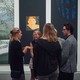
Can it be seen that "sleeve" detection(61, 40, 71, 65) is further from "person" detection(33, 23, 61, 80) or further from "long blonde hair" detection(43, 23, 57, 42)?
"long blonde hair" detection(43, 23, 57, 42)

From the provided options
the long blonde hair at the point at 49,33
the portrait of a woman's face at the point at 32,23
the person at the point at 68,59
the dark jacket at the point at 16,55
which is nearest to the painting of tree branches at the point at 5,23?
the portrait of a woman's face at the point at 32,23

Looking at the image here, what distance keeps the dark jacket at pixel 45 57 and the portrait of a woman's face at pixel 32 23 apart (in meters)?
2.68

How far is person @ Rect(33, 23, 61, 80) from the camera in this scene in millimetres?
4070

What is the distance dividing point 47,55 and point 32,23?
109 inches

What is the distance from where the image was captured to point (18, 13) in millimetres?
6809

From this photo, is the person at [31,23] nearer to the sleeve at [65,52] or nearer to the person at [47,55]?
the sleeve at [65,52]

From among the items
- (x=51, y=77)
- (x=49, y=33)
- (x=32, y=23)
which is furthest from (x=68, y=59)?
(x=32, y=23)

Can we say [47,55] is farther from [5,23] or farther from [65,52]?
[5,23]

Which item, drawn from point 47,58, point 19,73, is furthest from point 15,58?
point 47,58

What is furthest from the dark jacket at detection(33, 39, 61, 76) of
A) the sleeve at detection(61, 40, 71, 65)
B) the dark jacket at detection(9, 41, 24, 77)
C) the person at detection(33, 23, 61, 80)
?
the dark jacket at detection(9, 41, 24, 77)

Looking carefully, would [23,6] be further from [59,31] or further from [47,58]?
[47,58]

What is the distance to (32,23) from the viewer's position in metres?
6.79

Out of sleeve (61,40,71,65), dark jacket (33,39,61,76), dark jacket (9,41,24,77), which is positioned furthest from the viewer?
dark jacket (9,41,24,77)

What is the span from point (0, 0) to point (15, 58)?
249 cm
